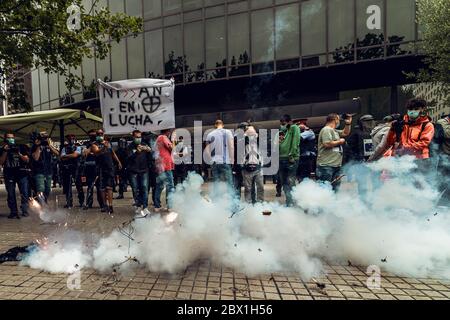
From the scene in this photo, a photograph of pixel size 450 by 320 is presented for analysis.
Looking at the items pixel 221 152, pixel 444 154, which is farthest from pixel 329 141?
pixel 221 152

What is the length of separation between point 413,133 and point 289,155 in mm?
2113

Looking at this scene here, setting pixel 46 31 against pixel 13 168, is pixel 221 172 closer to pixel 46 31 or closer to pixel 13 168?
pixel 13 168

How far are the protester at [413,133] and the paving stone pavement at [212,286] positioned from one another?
166 centimetres

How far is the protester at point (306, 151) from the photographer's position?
6.78m

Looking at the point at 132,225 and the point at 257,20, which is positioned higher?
the point at 257,20

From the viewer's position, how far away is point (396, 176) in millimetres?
3928

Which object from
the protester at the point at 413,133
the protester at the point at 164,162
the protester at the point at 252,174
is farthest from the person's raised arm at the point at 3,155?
the protester at the point at 413,133

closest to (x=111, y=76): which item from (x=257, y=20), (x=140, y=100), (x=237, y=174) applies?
(x=257, y=20)

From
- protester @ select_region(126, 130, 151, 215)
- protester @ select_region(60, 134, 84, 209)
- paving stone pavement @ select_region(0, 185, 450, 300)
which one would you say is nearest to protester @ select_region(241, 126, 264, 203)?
protester @ select_region(126, 130, 151, 215)

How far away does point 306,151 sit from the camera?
7.03 meters

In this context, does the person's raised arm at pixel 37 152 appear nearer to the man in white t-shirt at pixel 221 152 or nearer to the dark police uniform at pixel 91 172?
the dark police uniform at pixel 91 172

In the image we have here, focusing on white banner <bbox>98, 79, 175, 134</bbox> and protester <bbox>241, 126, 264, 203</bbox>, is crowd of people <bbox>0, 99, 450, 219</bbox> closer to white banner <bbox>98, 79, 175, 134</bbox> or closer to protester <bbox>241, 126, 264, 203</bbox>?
protester <bbox>241, 126, 264, 203</bbox>
